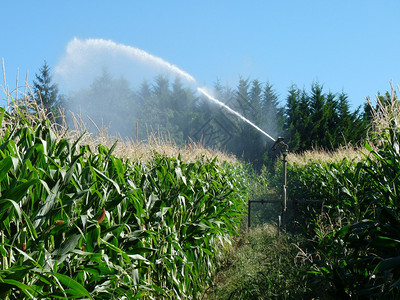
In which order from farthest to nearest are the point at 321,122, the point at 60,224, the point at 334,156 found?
1. the point at 321,122
2. the point at 334,156
3. the point at 60,224

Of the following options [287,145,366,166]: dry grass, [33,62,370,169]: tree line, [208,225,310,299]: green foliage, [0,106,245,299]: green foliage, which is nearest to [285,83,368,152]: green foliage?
[33,62,370,169]: tree line

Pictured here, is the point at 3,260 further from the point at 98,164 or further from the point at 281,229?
the point at 281,229

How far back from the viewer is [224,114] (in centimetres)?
3195

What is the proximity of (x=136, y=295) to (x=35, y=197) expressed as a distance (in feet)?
3.08

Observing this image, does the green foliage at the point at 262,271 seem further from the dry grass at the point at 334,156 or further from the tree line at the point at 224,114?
the tree line at the point at 224,114

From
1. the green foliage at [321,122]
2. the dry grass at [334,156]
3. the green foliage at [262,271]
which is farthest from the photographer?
the green foliage at [321,122]

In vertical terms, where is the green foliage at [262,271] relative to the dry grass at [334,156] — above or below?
below

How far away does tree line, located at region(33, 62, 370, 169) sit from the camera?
2569 cm

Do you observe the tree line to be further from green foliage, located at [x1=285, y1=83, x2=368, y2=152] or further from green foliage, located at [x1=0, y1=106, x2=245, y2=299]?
green foliage, located at [x1=0, y1=106, x2=245, y2=299]

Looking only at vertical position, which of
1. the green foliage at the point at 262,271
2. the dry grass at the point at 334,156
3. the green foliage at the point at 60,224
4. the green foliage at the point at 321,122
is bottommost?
the green foliage at the point at 262,271

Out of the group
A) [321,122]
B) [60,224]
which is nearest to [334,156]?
[60,224]

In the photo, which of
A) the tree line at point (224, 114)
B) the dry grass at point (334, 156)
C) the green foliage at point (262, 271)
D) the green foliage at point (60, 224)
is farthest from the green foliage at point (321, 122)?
the green foliage at point (60, 224)

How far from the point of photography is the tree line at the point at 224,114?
84.3 feet

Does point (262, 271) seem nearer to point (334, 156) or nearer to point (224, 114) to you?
point (334, 156)
